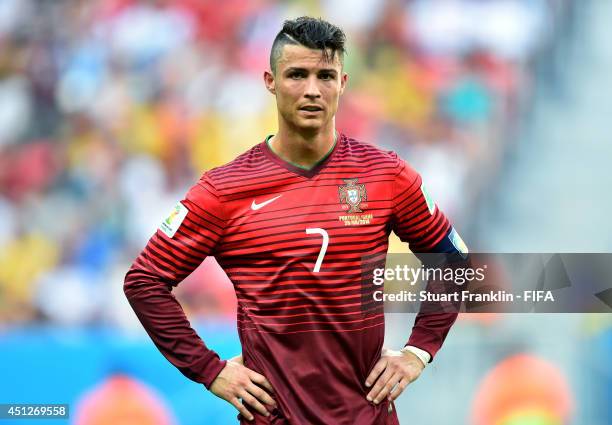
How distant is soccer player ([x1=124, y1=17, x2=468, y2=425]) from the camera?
7.24ft

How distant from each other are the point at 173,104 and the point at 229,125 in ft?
1.14

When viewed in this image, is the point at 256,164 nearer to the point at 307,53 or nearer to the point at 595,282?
the point at 307,53

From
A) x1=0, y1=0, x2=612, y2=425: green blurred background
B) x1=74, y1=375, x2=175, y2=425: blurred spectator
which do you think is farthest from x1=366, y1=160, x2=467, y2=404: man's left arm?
x1=74, y1=375, x2=175, y2=425: blurred spectator

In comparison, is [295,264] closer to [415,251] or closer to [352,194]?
[352,194]

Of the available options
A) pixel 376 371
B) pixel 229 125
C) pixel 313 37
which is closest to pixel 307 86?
pixel 313 37

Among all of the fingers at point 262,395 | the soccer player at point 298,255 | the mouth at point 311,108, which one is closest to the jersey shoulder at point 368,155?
the soccer player at point 298,255

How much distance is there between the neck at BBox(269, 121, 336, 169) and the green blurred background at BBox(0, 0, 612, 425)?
2094mm

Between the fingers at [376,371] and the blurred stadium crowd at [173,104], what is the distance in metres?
2.35

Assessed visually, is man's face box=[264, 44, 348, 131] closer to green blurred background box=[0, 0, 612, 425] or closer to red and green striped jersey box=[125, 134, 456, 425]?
red and green striped jersey box=[125, 134, 456, 425]

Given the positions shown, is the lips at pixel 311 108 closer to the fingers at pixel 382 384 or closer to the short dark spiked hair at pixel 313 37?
the short dark spiked hair at pixel 313 37

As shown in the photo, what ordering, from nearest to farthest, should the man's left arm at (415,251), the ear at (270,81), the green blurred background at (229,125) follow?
the man's left arm at (415,251) < the ear at (270,81) < the green blurred background at (229,125)

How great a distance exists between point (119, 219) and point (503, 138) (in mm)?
2096

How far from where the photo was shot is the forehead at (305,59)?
2.27 m

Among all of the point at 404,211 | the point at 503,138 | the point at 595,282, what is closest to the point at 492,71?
the point at 503,138
